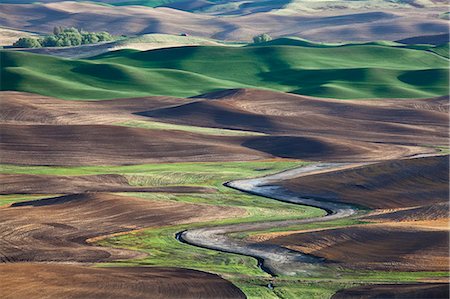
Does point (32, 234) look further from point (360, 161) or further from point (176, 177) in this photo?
point (360, 161)

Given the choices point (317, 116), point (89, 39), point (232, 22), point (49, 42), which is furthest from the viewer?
point (232, 22)

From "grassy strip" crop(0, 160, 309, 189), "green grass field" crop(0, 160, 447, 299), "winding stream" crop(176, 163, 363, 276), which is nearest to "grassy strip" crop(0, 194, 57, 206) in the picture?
"green grass field" crop(0, 160, 447, 299)

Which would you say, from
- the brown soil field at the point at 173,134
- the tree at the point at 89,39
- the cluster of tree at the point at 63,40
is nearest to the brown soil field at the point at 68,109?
the brown soil field at the point at 173,134

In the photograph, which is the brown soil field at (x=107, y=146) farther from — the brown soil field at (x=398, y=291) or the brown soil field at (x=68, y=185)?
the brown soil field at (x=398, y=291)

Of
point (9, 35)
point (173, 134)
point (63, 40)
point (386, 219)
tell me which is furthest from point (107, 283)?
point (9, 35)

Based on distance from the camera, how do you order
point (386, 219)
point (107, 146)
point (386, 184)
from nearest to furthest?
1. point (386, 219)
2. point (386, 184)
3. point (107, 146)

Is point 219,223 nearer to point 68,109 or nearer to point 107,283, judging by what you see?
point 107,283
